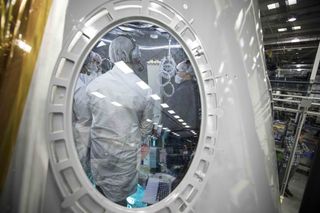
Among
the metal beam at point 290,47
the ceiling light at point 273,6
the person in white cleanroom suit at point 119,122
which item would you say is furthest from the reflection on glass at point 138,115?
the metal beam at point 290,47

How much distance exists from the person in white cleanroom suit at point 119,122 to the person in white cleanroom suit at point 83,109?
2 cm

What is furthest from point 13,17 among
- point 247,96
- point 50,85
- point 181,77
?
point 247,96

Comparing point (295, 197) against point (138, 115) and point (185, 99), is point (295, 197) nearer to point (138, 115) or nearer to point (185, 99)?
point (185, 99)

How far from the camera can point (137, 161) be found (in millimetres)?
803

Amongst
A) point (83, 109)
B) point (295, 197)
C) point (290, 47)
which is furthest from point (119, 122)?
point (290, 47)

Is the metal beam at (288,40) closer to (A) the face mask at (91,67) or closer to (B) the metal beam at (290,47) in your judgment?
(B) the metal beam at (290,47)

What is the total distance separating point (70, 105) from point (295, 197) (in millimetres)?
4567

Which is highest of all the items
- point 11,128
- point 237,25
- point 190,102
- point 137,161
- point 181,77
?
point 237,25

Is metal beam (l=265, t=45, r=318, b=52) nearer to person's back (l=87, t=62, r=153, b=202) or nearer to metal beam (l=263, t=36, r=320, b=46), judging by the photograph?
metal beam (l=263, t=36, r=320, b=46)

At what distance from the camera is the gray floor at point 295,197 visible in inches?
128

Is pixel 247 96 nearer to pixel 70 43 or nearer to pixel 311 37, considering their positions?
pixel 70 43

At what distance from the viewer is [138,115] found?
807 mm

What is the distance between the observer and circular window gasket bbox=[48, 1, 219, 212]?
0.63 m

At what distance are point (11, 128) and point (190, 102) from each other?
0.63 metres
